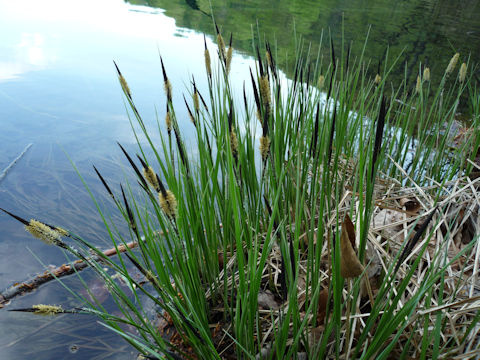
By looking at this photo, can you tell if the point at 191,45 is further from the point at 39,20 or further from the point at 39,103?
the point at 39,20

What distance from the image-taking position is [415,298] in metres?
0.75

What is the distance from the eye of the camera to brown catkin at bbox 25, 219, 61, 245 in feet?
2.22

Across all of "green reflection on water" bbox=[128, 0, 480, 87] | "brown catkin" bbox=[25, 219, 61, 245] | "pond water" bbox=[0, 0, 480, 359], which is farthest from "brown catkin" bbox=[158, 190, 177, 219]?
"green reflection on water" bbox=[128, 0, 480, 87]

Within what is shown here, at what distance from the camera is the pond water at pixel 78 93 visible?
145cm

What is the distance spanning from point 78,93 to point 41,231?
3.64m

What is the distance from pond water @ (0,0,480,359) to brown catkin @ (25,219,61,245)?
0.11 m

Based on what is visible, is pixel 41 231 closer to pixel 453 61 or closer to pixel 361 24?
pixel 453 61

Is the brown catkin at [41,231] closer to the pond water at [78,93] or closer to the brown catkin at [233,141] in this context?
the pond water at [78,93]

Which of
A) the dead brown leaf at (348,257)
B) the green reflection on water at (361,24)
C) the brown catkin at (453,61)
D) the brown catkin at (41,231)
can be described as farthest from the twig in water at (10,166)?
the green reflection on water at (361,24)

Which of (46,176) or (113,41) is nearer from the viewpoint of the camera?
(46,176)

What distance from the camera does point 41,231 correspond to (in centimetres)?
70

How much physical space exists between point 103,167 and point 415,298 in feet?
7.92

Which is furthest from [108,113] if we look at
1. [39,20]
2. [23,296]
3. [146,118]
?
[39,20]

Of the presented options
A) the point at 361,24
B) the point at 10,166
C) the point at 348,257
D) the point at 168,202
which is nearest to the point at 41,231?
the point at 168,202
